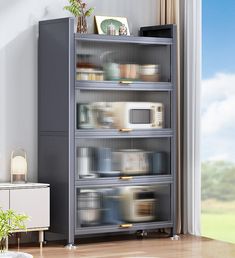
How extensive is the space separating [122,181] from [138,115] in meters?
0.66

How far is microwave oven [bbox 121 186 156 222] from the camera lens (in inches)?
289

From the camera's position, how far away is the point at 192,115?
7727 mm

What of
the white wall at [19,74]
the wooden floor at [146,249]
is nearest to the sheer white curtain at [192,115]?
the wooden floor at [146,249]

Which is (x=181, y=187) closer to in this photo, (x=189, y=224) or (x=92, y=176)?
(x=189, y=224)

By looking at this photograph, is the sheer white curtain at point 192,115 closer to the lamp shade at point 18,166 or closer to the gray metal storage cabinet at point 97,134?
the gray metal storage cabinet at point 97,134

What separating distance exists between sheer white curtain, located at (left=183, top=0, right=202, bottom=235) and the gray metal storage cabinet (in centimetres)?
26

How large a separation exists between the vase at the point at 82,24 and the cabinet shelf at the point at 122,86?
53cm

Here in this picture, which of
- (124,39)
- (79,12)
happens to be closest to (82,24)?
(79,12)

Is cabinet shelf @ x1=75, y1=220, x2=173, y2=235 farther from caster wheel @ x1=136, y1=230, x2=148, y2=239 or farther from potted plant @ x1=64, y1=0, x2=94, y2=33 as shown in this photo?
potted plant @ x1=64, y1=0, x2=94, y2=33

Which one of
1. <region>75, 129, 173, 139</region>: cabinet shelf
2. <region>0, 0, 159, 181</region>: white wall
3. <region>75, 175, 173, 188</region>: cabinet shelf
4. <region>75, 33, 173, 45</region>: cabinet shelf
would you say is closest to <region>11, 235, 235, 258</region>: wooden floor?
<region>75, 175, 173, 188</region>: cabinet shelf

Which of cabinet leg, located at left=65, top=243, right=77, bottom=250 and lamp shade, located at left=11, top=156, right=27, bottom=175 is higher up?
lamp shade, located at left=11, top=156, right=27, bottom=175

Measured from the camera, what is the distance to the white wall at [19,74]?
23.4ft

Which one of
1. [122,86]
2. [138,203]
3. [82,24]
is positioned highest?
[82,24]

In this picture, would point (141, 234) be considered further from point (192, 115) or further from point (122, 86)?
point (122, 86)
